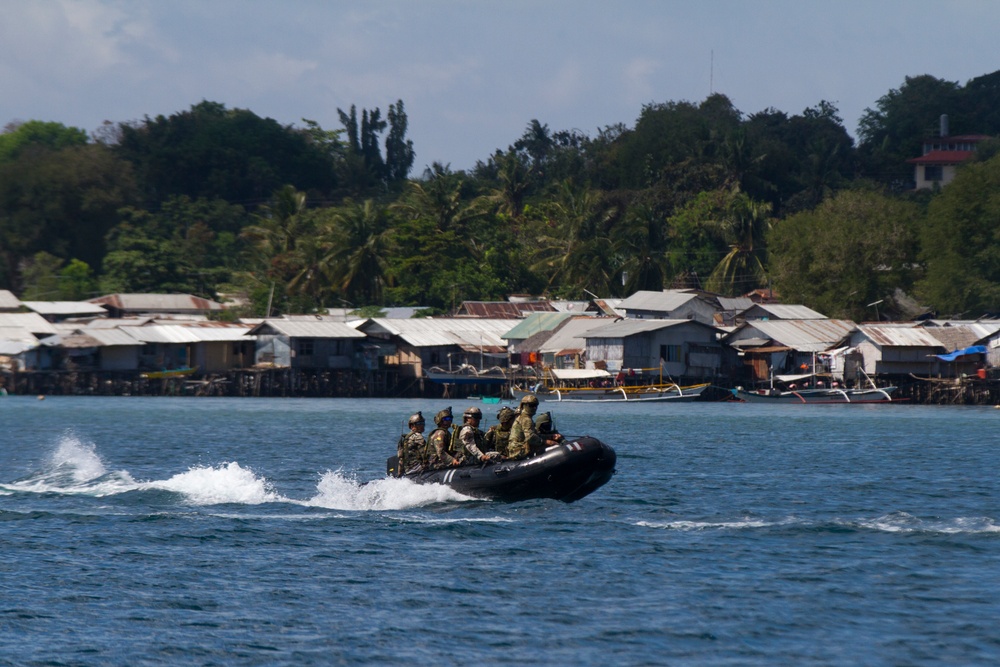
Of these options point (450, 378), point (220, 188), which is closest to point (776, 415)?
point (450, 378)

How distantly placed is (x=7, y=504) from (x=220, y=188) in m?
96.4

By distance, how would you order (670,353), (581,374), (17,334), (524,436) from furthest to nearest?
(17,334) → (670,353) → (581,374) → (524,436)

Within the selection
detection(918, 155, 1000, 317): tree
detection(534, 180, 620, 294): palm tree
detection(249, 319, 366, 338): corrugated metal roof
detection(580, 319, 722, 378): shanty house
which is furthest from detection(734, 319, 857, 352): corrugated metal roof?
detection(249, 319, 366, 338): corrugated metal roof

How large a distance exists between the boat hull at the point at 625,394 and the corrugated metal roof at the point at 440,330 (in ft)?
27.4

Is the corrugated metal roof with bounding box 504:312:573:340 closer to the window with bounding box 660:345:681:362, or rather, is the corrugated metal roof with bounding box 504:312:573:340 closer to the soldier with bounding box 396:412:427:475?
the window with bounding box 660:345:681:362

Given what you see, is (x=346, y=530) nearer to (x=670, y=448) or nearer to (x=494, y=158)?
(x=670, y=448)

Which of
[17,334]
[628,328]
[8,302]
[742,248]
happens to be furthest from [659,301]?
[8,302]

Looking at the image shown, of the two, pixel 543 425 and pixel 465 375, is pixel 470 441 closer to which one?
pixel 543 425

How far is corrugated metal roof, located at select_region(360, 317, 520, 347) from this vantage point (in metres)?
82.2

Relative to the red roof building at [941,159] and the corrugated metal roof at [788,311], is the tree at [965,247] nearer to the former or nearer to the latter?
the corrugated metal roof at [788,311]

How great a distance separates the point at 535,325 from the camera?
276 feet

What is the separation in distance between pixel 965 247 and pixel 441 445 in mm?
61391

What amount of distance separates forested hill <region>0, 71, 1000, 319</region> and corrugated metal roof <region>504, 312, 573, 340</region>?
11.2 metres

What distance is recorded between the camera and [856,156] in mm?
125938
